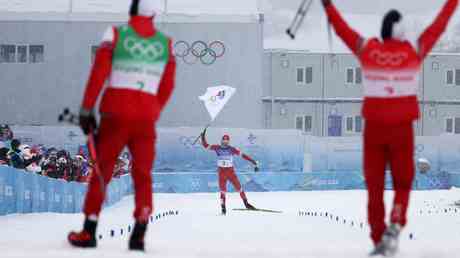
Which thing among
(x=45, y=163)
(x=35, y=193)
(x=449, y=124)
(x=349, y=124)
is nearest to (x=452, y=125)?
(x=449, y=124)

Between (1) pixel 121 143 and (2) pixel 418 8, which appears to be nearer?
(1) pixel 121 143

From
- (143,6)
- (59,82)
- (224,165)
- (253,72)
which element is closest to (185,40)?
(253,72)

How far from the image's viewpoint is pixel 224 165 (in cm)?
2170

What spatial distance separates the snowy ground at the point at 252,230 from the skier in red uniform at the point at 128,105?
1.19 ft

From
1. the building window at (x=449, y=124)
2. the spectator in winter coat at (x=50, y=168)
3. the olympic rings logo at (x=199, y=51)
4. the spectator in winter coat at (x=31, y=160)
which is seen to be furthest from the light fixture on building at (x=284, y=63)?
the spectator in winter coat at (x=50, y=168)

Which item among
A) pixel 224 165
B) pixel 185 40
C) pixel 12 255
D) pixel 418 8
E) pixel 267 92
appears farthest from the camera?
pixel 418 8

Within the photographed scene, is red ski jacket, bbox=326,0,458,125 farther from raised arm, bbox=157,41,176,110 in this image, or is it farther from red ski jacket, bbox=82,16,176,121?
red ski jacket, bbox=82,16,176,121

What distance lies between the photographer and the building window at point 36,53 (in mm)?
42719

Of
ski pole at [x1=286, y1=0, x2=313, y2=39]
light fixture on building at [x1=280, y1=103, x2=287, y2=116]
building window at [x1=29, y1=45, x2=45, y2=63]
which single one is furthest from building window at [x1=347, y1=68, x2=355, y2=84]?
ski pole at [x1=286, y1=0, x2=313, y2=39]

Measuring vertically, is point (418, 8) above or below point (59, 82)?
above

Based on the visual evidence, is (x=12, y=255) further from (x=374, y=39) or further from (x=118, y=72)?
(x=374, y=39)

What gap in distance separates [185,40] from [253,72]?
3752 mm

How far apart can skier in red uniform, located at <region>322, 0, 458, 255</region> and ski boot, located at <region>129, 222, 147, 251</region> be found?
5.75 ft

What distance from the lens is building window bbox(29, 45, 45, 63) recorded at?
42719 mm
